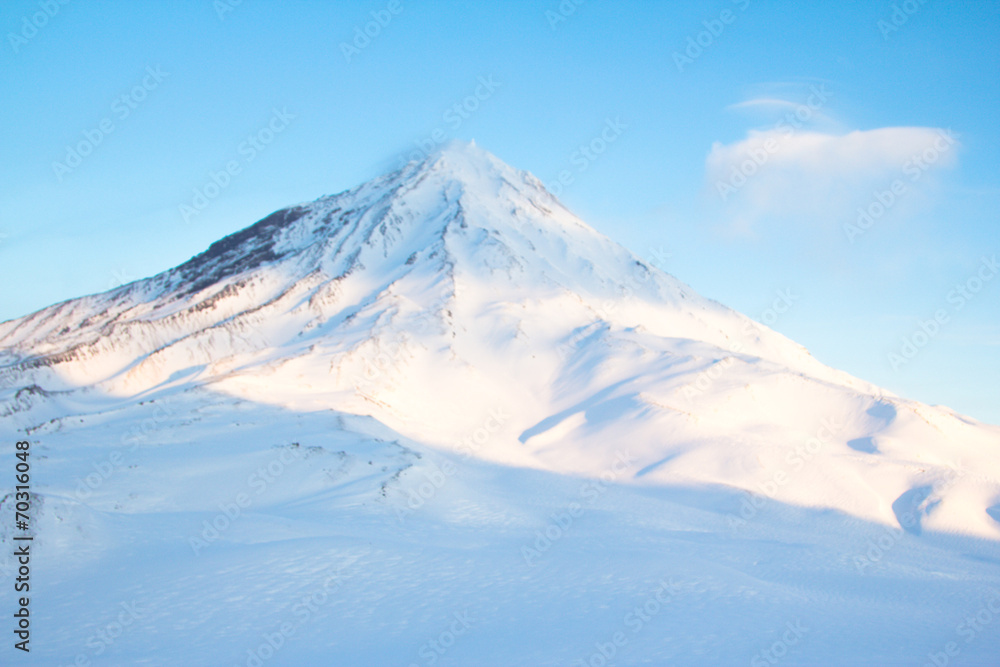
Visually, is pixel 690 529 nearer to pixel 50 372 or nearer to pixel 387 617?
pixel 387 617

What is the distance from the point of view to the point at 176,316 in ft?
222

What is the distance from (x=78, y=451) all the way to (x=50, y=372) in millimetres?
35944
